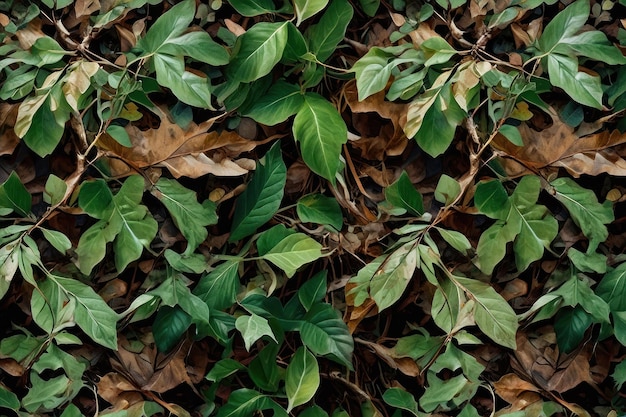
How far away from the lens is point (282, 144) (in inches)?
47.0

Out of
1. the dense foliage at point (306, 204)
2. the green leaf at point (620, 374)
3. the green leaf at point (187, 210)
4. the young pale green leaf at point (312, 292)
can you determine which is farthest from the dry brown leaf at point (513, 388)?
the green leaf at point (187, 210)

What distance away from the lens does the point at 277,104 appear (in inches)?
44.9

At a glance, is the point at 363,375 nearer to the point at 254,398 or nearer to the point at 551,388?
the point at 254,398

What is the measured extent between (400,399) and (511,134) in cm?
48

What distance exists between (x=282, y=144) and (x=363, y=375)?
42 centimetres

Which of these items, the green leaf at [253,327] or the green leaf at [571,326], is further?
the green leaf at [571,326]

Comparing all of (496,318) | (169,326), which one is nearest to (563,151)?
(496,318)

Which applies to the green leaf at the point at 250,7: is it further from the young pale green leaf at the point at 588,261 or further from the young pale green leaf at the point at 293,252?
the young pale green leaf at the point at 588,261

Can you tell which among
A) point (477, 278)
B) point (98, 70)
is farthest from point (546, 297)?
point (98, 70)

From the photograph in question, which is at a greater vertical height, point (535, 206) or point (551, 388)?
point (535, 206)

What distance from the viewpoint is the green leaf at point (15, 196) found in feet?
3.66

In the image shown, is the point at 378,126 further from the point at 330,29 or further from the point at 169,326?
the point at 169,326

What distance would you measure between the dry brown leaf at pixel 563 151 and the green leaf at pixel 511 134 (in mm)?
40

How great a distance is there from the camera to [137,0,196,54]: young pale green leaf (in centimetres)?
113
